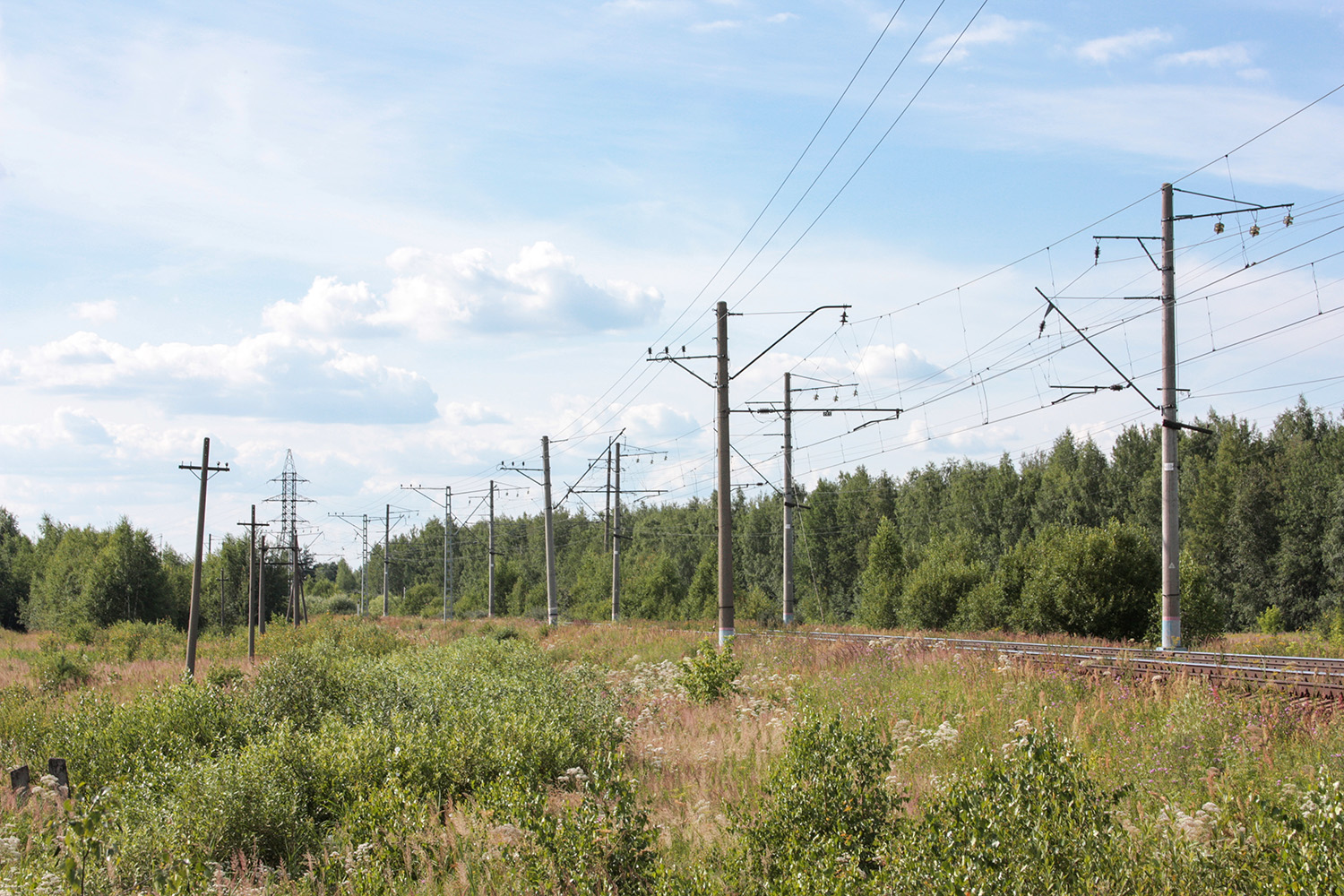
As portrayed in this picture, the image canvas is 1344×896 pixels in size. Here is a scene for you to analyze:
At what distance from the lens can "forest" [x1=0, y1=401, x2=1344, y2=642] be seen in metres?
36.0

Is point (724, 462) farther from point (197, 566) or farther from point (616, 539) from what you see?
point (616, 539)

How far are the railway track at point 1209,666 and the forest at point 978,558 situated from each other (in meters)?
15.0

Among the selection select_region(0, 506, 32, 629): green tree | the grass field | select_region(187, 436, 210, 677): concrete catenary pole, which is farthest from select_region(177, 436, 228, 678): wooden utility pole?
select_region(0, 506, 32, 629): green tree

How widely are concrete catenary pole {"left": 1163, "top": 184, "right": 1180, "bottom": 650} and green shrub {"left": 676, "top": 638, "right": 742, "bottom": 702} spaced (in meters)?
9.99

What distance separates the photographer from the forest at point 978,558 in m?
36.0

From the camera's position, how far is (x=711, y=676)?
17.2 meters

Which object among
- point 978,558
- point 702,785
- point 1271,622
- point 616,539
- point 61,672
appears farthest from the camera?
point 978,558

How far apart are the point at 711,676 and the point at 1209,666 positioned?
26.8ft

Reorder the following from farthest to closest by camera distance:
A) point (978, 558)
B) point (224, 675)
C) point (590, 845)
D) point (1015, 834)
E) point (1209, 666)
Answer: point (978, 558), point (224, 675), point (1209, 666), point (590, 845), point (1015, 834)

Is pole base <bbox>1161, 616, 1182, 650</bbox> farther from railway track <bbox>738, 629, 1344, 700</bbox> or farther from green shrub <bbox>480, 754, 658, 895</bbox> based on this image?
green shrub <bbox>480, 754, 658, 895</bbox>

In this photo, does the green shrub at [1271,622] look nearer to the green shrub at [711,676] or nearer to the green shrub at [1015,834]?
the green shrub at [711,676]

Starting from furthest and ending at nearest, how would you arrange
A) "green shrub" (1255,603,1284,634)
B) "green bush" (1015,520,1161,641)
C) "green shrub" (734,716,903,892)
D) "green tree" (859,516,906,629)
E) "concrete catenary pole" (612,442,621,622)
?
"green tree" (859,516,906,629), "green shrub" (1255,603,1284,634), "concrete catenary pole" (612,442,621,622), "green bush" (1015,520,1161,641), "green shrub" (734,716,903,892)

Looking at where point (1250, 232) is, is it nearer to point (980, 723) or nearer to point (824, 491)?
point (980, 723)

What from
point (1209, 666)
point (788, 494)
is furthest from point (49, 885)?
point (788, 494)
